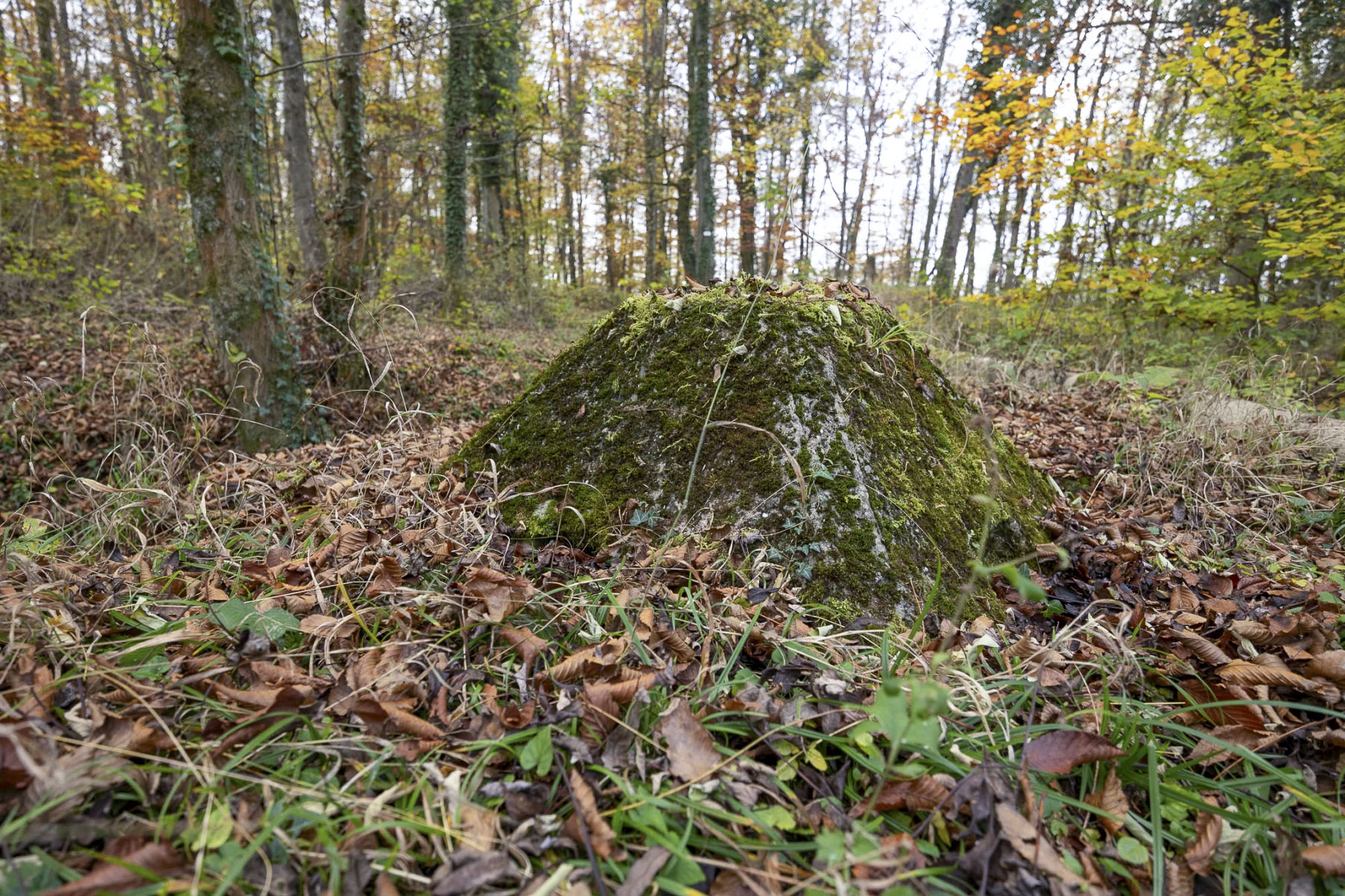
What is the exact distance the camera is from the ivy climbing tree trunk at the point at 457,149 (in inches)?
430

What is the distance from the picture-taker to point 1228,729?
1.32 metres

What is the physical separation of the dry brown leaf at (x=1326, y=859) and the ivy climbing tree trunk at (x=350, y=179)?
7274mm

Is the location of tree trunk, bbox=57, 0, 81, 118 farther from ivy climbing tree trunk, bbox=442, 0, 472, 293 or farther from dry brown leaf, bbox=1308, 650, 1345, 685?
dry brown leaf, bbox=1308, 650, 1345, 685

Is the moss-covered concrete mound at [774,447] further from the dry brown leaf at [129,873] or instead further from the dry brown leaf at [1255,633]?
the dry brown leaf at [129,873]

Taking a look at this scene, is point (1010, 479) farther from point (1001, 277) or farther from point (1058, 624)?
point (1001, 277)

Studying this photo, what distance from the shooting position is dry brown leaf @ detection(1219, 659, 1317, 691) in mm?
1417

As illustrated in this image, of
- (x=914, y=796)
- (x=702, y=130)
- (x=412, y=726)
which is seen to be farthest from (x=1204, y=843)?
(x=702, y=130)

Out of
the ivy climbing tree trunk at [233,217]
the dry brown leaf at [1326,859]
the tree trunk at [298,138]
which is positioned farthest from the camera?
the tree trunk at [298,138]

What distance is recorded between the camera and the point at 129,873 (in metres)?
0.81

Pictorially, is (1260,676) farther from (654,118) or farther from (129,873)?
(654,118)

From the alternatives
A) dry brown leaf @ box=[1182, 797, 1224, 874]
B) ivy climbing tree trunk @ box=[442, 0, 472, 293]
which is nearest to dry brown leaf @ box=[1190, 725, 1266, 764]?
Result: dry brown leaf @ box=[1182, 797, 1224, 874]

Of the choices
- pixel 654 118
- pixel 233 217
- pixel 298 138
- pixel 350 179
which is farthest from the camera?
pixel 654 118

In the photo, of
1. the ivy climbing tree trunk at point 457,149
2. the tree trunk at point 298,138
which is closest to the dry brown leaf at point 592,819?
the tree trunk at point 298,138

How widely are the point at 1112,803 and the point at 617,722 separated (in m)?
1.00
